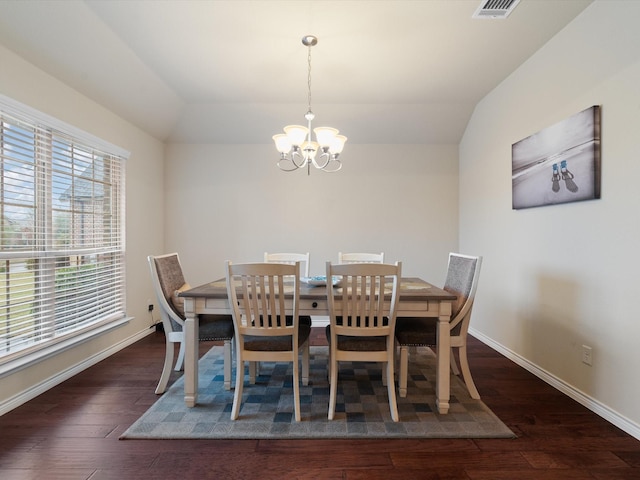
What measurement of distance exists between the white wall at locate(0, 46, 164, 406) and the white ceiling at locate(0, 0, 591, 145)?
0.12 meters

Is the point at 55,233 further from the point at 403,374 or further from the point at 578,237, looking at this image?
the point at 578,237

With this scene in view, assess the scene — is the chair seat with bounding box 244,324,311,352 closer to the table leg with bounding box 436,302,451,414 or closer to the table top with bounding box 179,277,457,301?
the table top with bounding box 179,277,457,301

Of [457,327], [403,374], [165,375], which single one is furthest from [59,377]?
[457,327]

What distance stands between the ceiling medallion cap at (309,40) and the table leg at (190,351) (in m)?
2.05

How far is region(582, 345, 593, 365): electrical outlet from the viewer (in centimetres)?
206

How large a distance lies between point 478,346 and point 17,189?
13.6 feet

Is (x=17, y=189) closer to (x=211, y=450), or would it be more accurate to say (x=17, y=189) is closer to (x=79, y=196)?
(x=79, y=196)

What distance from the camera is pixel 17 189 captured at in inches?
83.4

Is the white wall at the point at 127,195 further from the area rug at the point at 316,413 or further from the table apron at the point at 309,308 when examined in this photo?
the table apron at the point at 309,308

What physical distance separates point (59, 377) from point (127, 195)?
69.0 inches

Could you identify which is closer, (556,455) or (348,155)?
(556,455)

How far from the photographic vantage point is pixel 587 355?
2.09 m

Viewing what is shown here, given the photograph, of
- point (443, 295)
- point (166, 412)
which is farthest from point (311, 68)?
point (166, 412)

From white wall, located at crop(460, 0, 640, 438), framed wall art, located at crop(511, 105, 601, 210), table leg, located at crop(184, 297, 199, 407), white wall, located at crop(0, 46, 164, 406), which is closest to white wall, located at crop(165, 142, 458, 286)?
white wall, located at crop(0, 46, 164, 406)
